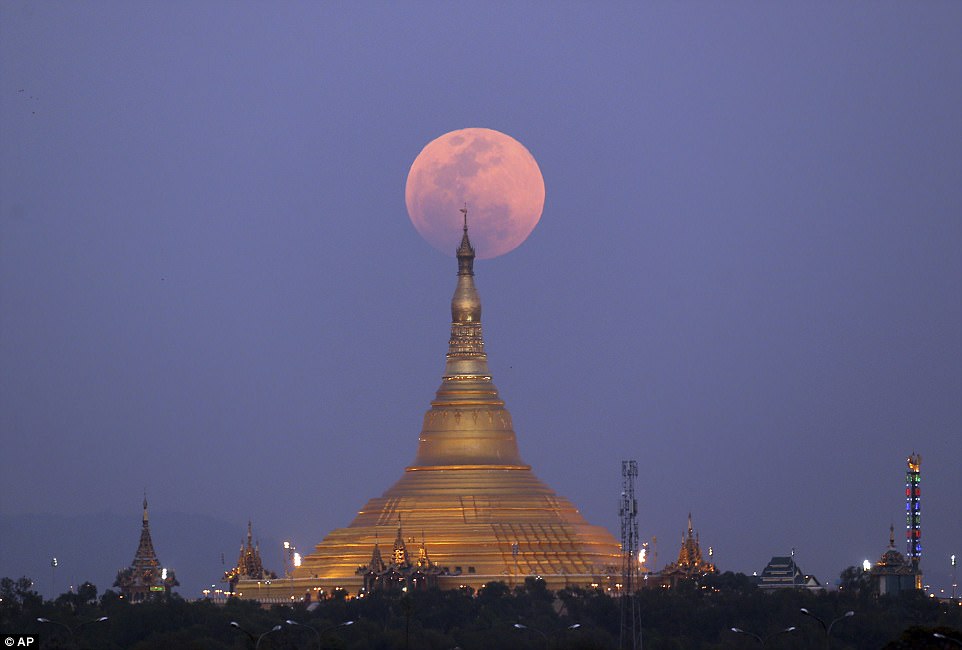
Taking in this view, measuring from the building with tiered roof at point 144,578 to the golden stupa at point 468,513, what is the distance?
6.62m

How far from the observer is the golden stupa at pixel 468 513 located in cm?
13262

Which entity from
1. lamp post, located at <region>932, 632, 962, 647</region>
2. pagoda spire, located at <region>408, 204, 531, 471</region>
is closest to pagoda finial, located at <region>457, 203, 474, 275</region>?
pagoda spire, located at <region>408, 204, 531, 471</region>

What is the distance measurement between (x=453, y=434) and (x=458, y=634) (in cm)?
2621

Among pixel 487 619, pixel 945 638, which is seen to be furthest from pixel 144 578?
pixel 945 638

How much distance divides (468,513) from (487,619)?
1529 cm

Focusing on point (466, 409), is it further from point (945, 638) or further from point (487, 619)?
point (945, 638)

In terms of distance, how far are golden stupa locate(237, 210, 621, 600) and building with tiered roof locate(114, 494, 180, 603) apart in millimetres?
6617

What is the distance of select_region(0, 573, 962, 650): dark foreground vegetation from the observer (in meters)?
108

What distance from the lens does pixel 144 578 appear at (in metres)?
141

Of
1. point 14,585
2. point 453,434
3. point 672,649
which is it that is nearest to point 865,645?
point 672,649

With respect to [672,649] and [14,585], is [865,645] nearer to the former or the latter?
[672,649]

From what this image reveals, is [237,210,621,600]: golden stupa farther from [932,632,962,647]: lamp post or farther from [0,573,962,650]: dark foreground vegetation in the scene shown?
[932,632,962,647]: lamp post

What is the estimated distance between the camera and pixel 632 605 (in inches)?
4441

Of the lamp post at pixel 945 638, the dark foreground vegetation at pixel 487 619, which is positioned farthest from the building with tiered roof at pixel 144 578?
the lamp post at pixel 945 638
